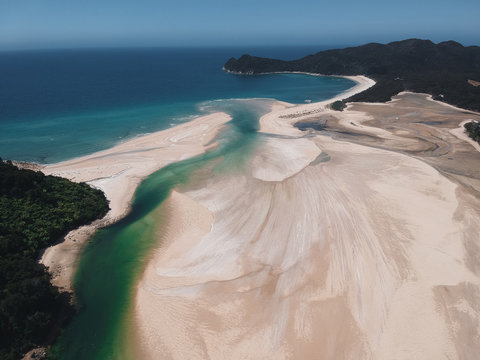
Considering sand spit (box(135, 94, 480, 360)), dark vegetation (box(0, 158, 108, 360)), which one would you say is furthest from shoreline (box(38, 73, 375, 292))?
sand spit (box(135, 94, 480, 360))

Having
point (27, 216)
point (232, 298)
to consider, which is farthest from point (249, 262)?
point (27, 216)

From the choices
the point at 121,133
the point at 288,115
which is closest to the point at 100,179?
the point at 121,133

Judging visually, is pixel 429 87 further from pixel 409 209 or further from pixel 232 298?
pixel 232 298

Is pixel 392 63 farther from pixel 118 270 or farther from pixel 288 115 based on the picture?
pixel 118 270

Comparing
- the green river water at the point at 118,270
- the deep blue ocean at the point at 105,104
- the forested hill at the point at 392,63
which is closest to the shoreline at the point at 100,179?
the green river water at the point at 118,270

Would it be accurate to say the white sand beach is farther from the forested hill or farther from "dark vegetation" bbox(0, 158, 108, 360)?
the forested hill

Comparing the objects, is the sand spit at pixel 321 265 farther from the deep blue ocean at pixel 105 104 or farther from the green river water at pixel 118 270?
the deep blue ocean at pixel 105 104
